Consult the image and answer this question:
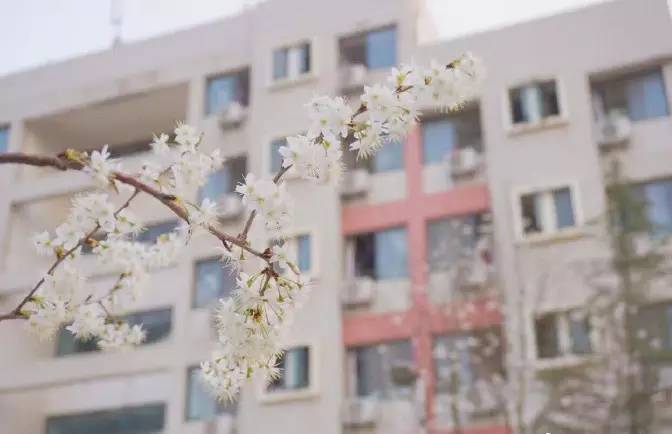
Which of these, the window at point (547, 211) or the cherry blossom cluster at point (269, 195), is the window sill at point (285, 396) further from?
the cherry blossom cluster at point (269, 195)

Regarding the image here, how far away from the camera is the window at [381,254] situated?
18828 millimetres

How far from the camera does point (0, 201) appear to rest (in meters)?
23.9

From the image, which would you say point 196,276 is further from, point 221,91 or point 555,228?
point 555,228

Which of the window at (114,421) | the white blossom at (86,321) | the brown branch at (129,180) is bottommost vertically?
the white blossom at (86,321)

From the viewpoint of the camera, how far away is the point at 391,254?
1898cm

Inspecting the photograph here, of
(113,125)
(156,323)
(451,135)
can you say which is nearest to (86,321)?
(451,135)

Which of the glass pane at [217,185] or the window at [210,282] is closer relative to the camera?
the window at [210,282]

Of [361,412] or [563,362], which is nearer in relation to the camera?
[563,362]

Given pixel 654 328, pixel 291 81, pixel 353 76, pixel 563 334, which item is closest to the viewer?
pixel 654 328

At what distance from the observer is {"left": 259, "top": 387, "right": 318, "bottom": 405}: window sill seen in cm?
→ 1827

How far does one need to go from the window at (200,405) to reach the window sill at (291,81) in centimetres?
589

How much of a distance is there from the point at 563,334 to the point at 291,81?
7716 mm

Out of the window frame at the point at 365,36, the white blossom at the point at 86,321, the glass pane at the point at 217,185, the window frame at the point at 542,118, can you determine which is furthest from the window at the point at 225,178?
the white blossom at the point at 86,321

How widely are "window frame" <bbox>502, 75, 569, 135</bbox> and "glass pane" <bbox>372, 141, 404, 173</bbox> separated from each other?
214cm
